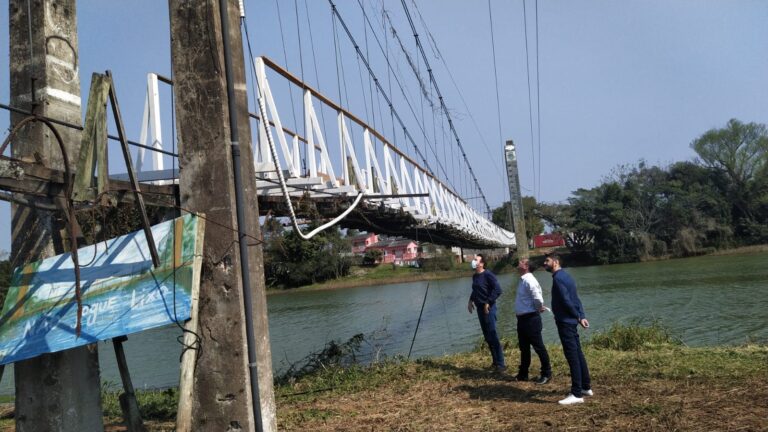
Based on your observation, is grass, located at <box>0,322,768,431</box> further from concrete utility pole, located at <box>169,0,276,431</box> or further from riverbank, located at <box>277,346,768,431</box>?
concrete utility pole, located at <box>169,0,276,431</box>

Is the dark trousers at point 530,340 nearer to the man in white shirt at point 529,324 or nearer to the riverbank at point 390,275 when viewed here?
the man in white shirt at point 529,324

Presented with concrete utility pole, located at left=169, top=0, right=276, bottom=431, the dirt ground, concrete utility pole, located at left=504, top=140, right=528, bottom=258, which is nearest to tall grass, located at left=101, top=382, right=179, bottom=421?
the dirt ground

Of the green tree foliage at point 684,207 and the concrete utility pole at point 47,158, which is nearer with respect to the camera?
the concrete utility pole at point 47,158

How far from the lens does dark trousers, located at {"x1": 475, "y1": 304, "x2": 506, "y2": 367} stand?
6945 mm

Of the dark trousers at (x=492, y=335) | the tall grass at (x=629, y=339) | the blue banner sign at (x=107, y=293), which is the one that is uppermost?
the blue banner sign at (x=107, y=293)

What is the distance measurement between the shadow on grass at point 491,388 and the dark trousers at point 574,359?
321mm

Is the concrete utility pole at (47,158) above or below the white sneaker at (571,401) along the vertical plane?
above

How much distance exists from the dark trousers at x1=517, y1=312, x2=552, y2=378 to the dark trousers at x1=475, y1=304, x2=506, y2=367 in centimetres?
59

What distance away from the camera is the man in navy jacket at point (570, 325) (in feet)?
17.0

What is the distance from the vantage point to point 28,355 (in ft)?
13.2

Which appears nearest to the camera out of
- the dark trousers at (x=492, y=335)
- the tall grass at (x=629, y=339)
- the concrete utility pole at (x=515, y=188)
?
the dark trousers at (x=492, y=335)

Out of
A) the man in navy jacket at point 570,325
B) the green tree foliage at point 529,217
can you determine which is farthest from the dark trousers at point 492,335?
the green tree foliage at point 529,217

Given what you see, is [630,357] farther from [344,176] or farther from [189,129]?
[189,129]

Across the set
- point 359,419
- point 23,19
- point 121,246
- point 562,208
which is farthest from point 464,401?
point 562,208
